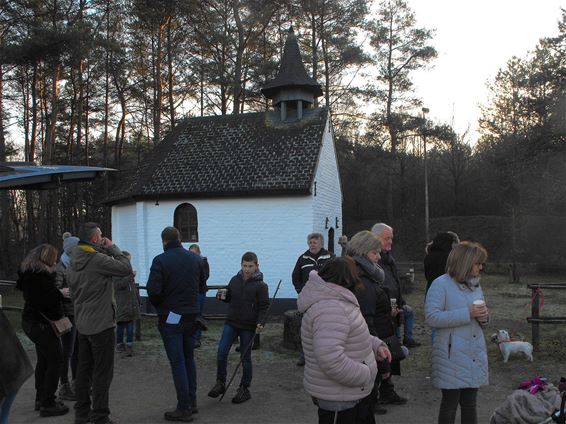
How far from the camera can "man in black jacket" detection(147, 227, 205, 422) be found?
530 cm

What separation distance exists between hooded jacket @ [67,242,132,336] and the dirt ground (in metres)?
1.19

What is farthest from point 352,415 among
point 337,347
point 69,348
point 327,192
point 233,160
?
point 327,192

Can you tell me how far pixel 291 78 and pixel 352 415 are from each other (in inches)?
627

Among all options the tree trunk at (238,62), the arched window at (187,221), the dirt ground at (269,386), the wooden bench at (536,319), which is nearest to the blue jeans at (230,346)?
the dirt ground at (269,386)

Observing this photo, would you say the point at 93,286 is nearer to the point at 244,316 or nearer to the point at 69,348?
the point at 69,348

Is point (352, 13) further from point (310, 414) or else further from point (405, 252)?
point (310, 414)

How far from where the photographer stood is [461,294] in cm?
417

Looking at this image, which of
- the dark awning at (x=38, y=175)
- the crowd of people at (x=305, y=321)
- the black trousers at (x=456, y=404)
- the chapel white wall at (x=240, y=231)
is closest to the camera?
the crowd of people at (x=305, y=321)

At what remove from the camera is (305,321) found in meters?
3.31

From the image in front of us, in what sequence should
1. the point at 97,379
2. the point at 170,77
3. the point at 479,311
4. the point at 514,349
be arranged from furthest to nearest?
the point at 170,77 → the point at 514,349 → the point at 97,379 → the point at 479,311

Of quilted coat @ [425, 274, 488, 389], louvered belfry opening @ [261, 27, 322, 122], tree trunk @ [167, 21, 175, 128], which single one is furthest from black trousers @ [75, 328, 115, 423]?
tree trunk @ [167, 21, 175, 128]

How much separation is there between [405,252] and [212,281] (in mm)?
22465

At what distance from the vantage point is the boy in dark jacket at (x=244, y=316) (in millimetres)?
6109

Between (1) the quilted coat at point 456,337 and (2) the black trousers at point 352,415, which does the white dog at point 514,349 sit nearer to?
(1) the quilted coat at point 456,337
